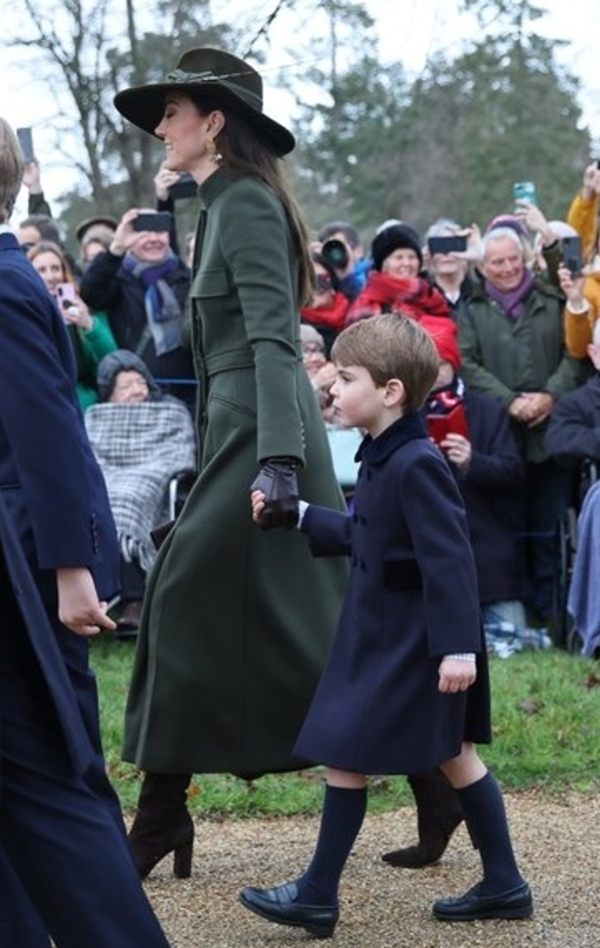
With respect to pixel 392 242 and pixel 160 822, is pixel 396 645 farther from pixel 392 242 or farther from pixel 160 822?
pixel 392 242

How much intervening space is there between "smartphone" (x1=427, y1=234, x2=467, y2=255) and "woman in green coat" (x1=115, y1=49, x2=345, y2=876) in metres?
4.60

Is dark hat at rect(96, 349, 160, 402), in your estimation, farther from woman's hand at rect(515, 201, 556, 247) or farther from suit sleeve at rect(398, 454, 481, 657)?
suit sleeve at rect(398, 454, 481, 657)

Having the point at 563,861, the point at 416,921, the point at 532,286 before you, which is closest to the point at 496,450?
the point at 532,286

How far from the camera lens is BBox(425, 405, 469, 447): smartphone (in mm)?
8904

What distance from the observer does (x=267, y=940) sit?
181 inches

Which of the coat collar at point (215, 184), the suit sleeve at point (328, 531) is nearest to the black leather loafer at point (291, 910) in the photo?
the suit sleeve at point (328, 531)

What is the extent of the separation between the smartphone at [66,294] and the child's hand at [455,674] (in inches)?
201

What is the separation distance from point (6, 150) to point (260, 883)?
7.05ft

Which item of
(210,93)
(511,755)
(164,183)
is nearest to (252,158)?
(210,93)

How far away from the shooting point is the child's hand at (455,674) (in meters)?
4.38

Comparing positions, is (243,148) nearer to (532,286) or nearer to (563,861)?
(563,861)

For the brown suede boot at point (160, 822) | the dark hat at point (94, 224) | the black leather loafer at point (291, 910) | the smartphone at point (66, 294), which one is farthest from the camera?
the dark hat at point (94, 224)

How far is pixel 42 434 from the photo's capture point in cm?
381

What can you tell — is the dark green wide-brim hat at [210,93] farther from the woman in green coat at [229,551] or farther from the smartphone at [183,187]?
the smartphone at [183,187]
